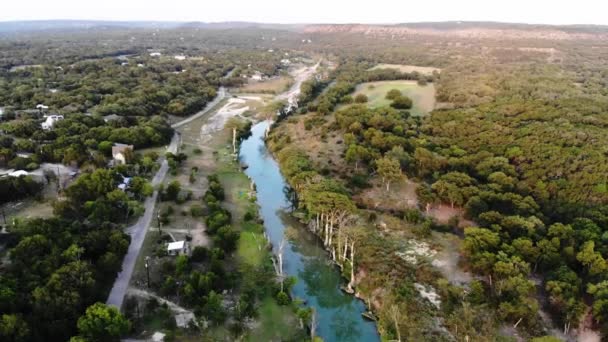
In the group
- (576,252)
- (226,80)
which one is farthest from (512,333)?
(226,80)

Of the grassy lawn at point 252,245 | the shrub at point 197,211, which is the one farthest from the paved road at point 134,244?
the grassy lawn at point 252,245

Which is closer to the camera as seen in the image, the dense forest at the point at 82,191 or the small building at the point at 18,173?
the dense forest at the point at 82,191

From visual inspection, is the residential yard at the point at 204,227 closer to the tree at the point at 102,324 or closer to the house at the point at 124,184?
→ the tree at the point at 102,324

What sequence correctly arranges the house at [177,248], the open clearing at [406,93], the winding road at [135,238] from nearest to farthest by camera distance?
1. the winding road at [135,238]
2. the house at [177,248]
3. the open clearing at [406,93]

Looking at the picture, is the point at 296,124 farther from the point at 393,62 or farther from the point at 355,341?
the point at 393,62

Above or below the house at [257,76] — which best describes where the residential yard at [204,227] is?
below
